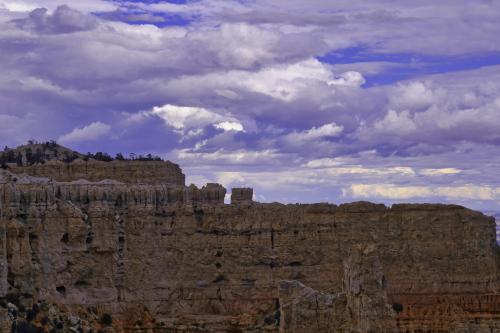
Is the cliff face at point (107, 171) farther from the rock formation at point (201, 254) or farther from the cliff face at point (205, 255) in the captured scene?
the cliff face at point (205, 255)

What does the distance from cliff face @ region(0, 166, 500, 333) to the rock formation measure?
6cm

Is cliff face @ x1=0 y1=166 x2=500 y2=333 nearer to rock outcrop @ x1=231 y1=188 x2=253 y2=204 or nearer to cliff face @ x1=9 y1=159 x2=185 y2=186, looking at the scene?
rock outcrop @ x1=231 y1=188 x2=253 y2=204

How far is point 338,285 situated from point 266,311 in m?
3.50

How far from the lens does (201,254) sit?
10000 centimetres

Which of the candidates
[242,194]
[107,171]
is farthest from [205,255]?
[107,171]

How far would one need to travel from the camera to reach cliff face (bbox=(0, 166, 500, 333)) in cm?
9288

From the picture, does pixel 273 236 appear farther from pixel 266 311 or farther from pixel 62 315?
pixel 62 315

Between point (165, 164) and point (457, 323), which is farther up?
point (165, 164)

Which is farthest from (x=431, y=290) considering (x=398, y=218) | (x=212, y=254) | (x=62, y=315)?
(x=62, y=315)

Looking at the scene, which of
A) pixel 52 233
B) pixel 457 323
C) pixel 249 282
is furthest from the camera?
pixel 249 282

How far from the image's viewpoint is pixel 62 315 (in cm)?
9175

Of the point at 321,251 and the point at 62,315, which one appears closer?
the point at 62,315

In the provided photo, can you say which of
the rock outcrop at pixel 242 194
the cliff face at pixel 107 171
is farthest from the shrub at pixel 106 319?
the rock outcrop at pixel 242 194

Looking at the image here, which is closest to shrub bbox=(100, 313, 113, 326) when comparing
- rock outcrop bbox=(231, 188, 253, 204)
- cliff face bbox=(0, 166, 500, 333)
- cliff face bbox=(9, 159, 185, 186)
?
cliff face bbox=(0, 166, 500, 333)
